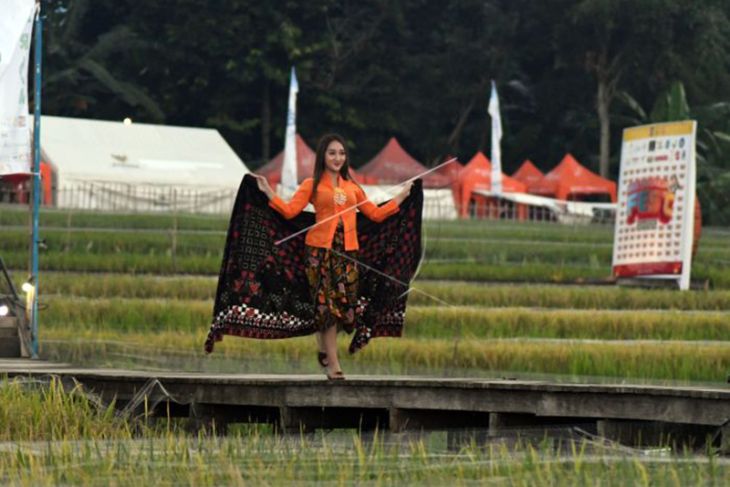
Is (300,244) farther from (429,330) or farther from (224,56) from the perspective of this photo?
(224,56)

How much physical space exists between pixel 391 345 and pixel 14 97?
200 inches

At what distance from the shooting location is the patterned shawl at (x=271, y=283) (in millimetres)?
12852

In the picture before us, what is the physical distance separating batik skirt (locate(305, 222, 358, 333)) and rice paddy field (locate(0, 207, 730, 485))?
712 mm

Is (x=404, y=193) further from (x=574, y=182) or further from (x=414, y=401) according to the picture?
(x=574, y=182)

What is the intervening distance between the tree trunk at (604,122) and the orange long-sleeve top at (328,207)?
4241 centimetres

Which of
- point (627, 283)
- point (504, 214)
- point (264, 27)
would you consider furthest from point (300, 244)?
point (264, 27)

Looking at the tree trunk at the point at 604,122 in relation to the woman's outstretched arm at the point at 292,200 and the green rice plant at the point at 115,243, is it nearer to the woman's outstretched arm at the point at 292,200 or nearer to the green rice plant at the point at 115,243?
the green rice plant at the point at 115,243

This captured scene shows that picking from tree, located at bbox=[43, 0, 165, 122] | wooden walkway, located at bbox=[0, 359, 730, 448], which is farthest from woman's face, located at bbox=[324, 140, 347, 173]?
tree, located at bbox=[43, 0, 165, 122]

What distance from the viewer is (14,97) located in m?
16.1

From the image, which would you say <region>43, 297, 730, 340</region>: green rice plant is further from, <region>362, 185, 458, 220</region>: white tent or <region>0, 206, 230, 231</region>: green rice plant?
<region>362, 185, 458, 220</region>: white tent

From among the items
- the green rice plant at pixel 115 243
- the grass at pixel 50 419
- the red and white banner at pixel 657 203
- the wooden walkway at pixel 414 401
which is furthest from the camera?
the green rice plant at pixel 115 243

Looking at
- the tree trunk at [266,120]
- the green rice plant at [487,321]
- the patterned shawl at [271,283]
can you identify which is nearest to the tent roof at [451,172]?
the tree trunk at [266,120]

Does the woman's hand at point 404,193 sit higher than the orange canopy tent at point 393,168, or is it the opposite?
the orange canopy tent at point 393,168

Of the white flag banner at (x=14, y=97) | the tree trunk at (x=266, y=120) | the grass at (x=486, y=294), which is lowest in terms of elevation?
the grass at (x=486, y=294)
